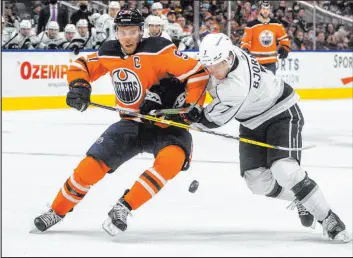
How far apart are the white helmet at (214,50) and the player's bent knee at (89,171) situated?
0.65 meters

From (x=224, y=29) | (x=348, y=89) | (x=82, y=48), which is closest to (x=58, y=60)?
(x=82, y=48)

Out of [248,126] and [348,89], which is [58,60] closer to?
[348,89]

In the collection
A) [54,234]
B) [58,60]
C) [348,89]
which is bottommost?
[348,89]

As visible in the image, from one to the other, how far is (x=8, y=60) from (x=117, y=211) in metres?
6.83

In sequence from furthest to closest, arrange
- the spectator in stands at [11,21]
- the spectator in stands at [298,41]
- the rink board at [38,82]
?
the spectator in stands at [298,41], the spectator in stands at [11,21], the rink board at [38,82]

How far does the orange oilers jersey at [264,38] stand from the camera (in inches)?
428

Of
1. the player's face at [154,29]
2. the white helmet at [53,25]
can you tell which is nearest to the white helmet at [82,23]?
the white helmet at [53,25]

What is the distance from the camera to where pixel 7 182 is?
5.61 m

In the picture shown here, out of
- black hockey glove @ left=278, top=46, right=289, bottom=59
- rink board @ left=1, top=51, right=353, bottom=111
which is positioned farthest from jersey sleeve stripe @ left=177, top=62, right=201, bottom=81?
black hockey glove @ left=278, top=46, right=289, bottom=59

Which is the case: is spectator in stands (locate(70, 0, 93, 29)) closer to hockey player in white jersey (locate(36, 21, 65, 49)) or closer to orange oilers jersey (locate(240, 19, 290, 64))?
hockey player in white jersey (locate(36, 21, 65, 49))

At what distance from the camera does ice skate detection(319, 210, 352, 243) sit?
4023 millimetres

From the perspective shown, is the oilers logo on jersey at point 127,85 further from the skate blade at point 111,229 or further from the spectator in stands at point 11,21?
the spectator in stands at point 11,21

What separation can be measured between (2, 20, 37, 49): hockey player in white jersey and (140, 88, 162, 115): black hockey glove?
6878 mm

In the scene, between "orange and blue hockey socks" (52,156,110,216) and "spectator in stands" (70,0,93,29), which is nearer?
"orange and blue hockey socks" (52,156,110,216)
